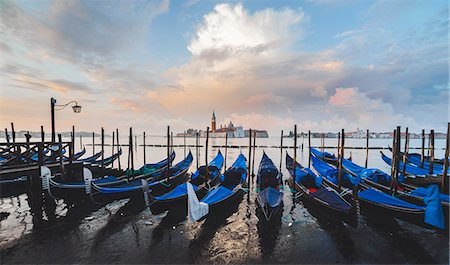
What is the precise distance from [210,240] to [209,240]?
28 millimetres

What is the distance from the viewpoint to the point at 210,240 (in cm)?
605

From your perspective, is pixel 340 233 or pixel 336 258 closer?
pixel 336 258

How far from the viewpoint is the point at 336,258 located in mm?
5246

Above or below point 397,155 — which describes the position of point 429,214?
below

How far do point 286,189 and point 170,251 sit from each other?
26.2 ft

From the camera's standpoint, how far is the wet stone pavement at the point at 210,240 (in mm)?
5230

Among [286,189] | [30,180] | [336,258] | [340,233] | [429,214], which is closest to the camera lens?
[336,258]

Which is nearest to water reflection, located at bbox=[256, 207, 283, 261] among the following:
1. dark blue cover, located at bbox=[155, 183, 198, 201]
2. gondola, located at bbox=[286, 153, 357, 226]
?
gondola, located at bbox=[286, 153, 357, 226]

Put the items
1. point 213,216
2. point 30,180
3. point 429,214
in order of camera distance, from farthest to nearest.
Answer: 1. point 30,180
2. point 213,216
3. point 429,214

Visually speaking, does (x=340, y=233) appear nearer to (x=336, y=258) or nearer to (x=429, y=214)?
(x=336, y=258)

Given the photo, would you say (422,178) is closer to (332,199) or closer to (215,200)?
(332,199)

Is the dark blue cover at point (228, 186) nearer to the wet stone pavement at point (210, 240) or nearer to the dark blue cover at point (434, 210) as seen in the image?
the wet stone pavement at point (210, 240)

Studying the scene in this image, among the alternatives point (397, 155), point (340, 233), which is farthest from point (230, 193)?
point (397, 155)

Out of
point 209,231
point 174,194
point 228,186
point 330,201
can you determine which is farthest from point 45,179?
point 330,201
